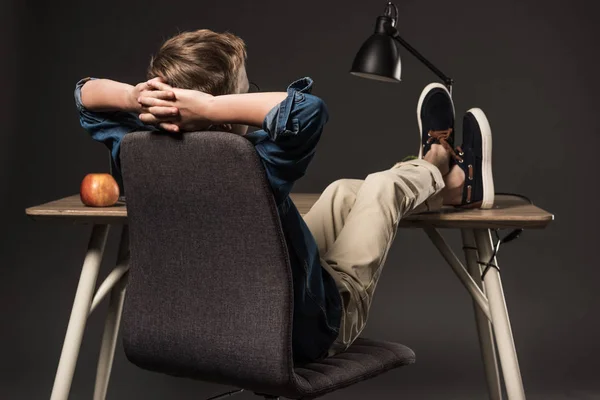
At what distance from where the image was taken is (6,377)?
354cm

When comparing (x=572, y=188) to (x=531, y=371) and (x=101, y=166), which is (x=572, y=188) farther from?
(x=101, y=166)

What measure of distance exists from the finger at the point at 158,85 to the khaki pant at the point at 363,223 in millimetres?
520

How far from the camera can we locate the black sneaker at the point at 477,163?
2.52 meters

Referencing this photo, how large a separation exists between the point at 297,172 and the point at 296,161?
3 centimetres

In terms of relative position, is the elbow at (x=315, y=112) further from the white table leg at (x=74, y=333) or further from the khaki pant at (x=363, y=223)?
the white table leg at (x=74, y=333)

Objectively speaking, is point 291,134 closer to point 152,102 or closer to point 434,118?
point 152,102

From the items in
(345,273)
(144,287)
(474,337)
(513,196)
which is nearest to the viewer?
(144,287)

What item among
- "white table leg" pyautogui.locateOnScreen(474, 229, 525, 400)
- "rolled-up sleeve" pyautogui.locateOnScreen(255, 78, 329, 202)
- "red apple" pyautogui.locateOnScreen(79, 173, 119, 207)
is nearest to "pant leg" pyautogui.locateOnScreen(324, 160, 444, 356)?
"white table leg" pyautogui.locateOnScreen(474, 229, 525, 400)

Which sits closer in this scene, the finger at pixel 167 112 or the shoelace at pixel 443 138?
the finger at pixel 167 112

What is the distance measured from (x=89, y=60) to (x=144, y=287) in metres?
2.62

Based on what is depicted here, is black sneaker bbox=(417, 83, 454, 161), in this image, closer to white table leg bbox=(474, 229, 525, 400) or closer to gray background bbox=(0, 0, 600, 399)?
white table leg bbox=(474, 229, 525, 400)

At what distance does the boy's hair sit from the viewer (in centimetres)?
176

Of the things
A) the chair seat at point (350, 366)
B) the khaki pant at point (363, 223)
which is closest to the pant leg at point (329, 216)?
the khaki pant at point (363, 223)

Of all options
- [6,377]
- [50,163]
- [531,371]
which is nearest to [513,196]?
[531,371]
